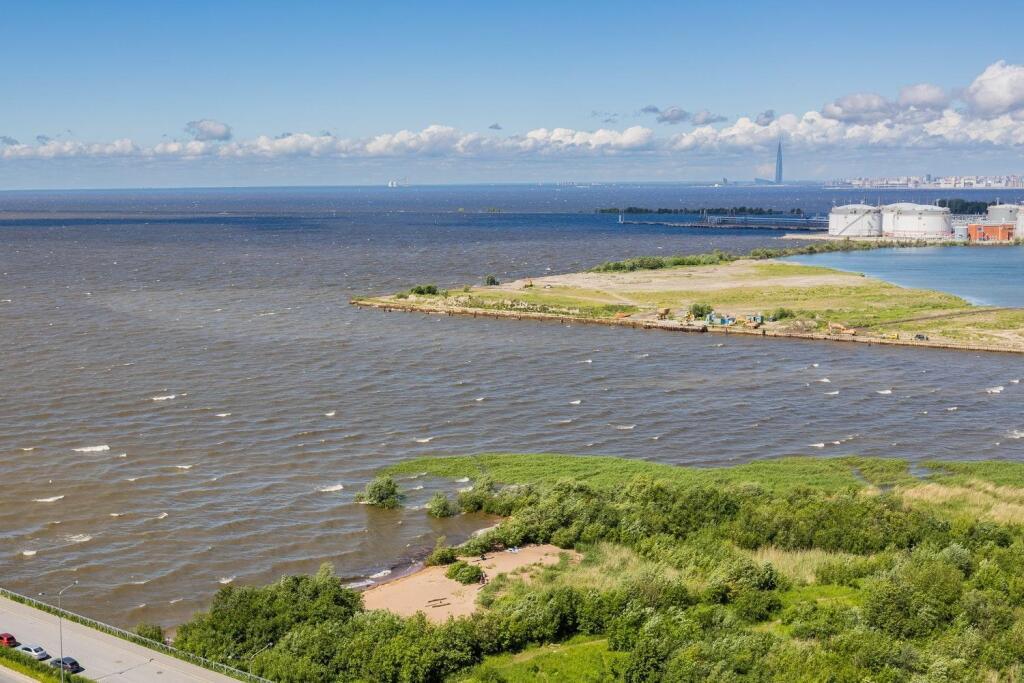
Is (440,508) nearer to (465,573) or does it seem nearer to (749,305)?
(465,573)

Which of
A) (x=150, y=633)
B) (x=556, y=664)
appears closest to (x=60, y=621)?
(x=150, y=633)

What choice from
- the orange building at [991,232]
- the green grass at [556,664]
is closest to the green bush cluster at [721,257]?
the orange building at [991,232]

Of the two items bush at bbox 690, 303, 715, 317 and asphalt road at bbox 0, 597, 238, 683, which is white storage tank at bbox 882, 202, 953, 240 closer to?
bush at bbox 690, 303, 715, 317

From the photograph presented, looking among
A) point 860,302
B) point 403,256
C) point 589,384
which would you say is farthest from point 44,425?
point 403,256

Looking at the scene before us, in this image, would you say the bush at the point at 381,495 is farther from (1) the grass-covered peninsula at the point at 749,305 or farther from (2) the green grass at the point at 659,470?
(1) the grass-covered peninsula at the point at 749,305

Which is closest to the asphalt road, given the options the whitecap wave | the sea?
the sea

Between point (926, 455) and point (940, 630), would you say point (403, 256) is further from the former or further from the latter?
point (940, 630)
